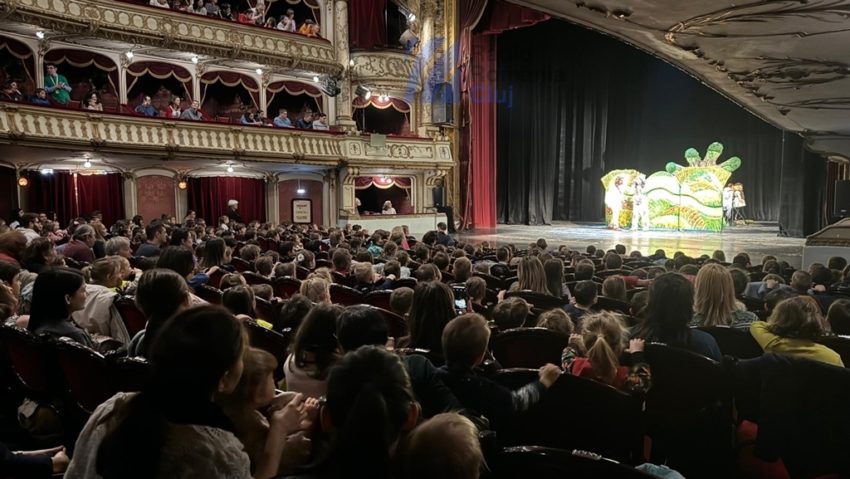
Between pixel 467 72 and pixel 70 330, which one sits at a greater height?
pixel 467 72

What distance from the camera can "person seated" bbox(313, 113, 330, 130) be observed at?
1956 cm

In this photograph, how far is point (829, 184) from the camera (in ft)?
58.2

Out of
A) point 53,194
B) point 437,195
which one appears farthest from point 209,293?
point 437,195

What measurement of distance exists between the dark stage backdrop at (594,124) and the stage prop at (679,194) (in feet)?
13.6

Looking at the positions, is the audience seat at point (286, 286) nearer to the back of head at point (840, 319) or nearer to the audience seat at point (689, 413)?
the audience seat at point (689, 413)

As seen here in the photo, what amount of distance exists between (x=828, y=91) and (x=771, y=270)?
2.60 metres

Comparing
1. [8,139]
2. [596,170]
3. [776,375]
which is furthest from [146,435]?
[596,170]

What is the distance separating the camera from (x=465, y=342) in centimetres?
224

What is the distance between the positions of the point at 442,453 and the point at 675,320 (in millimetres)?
2134

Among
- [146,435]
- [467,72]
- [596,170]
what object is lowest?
[146,435]

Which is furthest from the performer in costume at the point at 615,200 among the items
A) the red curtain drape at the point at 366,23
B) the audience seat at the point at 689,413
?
the audience seat at the point at 689,413

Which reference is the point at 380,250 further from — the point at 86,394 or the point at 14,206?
the point at 14,206


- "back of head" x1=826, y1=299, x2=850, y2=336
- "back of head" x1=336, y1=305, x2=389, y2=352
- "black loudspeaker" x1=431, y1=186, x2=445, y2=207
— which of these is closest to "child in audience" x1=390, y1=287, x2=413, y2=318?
"back of head" x1=336, y1=305, x2=389, y2=352

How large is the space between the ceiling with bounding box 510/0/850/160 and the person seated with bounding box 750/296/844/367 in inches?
75.5
